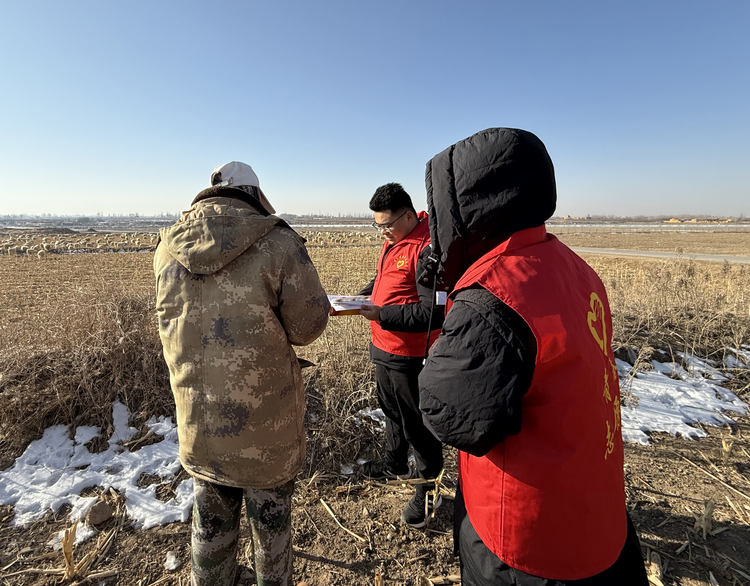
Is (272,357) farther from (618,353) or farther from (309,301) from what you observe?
(618,353)

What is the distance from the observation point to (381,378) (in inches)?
108

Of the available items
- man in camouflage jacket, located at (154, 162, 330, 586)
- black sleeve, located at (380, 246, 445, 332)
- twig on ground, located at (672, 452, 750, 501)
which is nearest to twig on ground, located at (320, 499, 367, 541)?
man in camouflage jacket, located at (154, 162, 330, 586)

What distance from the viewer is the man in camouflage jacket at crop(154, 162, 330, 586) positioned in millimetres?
1479

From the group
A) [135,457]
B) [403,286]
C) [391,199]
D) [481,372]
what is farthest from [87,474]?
[481,372]

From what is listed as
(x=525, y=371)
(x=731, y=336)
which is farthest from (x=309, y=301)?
(x=731, y=336)

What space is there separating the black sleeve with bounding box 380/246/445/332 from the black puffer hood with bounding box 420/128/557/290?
→ 3.40 ft

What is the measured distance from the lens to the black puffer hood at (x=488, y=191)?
3.48 feet

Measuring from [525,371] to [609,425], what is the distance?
427 mm

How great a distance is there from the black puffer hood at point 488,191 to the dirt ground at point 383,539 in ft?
6.99

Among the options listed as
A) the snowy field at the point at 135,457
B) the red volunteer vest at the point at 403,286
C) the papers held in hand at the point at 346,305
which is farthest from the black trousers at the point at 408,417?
the snowy field at the point at 135,457

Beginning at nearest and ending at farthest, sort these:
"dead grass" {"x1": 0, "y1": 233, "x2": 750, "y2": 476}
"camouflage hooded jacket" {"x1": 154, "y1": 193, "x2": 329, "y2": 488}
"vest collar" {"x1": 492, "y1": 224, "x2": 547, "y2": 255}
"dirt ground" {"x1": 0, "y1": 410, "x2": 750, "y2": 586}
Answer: "vest collar" {"x1": 492, "y1": 224, "x2": 547, "y2": 255}
"camouflage hooded jacket" {"x1": 154, "y1": 193, "x2": 329, "y2": 488}
"dirt ground" {"x1": 0, "y1": 410, "x2": 750, "y2": 586}
"dead grass" {"x1": 0, "y1": 233, "x2": 750, "y2": 476}

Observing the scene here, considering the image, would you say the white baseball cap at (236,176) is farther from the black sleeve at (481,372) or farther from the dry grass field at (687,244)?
the dry grass field at (687,244)

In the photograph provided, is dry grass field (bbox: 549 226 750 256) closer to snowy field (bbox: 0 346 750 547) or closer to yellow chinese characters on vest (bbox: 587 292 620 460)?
snowy field (bbox: 0 346 750 547)

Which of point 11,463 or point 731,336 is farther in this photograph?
point 731,336
